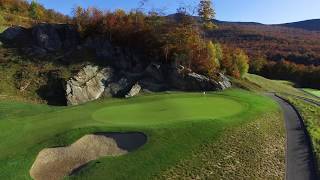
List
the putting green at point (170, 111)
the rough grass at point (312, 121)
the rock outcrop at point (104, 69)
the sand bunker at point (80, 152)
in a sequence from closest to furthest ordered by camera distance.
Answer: the sand bunker at point (80, 152)
the rough grass at point (312, 121)
the putting green at point (170, 111)
the rock outcrop at point (104, 69)

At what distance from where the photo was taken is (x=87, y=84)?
58250 millimetres

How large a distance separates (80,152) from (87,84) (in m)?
26.3

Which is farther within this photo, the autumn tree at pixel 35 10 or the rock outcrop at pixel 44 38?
the autumn tree at pixel 35 10

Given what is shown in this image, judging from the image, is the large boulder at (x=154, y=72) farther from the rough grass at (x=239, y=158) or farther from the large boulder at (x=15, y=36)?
the rough grass at (x=239, y=158)

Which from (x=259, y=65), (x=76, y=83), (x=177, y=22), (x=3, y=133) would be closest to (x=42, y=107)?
(x=76, y=83)

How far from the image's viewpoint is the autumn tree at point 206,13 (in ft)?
262

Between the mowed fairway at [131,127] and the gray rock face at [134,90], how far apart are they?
9339mm

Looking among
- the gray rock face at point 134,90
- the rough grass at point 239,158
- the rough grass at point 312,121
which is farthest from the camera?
the gray rock face at point 134,90

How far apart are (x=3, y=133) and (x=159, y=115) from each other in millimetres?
14785

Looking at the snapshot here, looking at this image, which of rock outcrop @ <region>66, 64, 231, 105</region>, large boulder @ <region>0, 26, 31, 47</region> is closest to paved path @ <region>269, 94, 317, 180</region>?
rock outcrop @ <region>66, 64, 231, 105</region>

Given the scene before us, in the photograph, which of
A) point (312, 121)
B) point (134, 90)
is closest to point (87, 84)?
point (134, 90)

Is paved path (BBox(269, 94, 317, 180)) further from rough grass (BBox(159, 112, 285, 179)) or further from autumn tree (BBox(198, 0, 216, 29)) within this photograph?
autumn tree (BBox(198, 0, 216, 29))

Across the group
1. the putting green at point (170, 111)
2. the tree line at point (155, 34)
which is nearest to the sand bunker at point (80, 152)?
the putting green at point (170, 111)

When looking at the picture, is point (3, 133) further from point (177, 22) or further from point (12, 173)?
point (177, 22)
